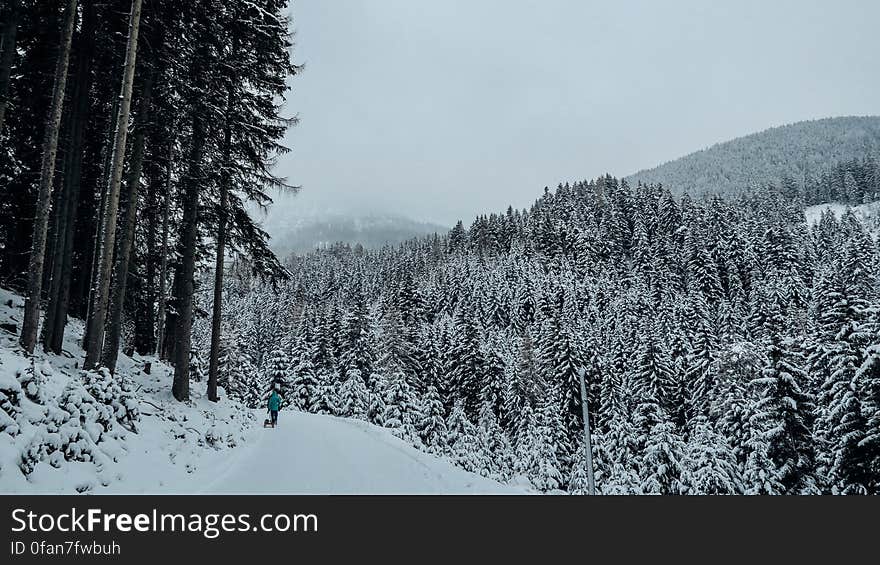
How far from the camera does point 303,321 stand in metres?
53.2

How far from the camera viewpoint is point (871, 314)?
22.2 metres

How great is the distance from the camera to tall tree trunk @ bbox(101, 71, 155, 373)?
489 inches

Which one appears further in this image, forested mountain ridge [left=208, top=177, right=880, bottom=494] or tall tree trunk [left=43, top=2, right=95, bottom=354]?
forested mountain ridge [left=208, top=177, right=880, bottom=494]

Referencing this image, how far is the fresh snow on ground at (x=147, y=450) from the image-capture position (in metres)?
6.84

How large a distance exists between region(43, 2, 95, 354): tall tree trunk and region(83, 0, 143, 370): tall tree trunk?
2334 millimetres

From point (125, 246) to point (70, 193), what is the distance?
10.4 ft

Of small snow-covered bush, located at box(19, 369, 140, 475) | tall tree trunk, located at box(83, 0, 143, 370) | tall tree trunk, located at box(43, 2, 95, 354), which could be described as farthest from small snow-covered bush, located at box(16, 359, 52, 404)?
tall tree trunk, located at box(43, 2, 95, 354)

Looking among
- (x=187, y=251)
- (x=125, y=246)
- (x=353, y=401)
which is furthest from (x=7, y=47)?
(x=353, y=401)

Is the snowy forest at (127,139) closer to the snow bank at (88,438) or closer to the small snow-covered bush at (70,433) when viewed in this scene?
the snow bank at (88,438)

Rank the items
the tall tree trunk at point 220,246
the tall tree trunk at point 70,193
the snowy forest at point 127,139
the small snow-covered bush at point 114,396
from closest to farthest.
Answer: the small snow-covered bush at point 114,396, the snowy forest at point 127,139, the tall tree trunk at point 70,193, the tall tree trunk at point 220,246

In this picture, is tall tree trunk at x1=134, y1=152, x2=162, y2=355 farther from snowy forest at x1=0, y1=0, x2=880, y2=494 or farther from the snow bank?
the snow bank

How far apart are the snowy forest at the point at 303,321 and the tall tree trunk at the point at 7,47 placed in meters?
0.06

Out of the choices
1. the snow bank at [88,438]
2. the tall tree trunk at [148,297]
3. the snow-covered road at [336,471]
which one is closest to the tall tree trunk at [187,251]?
the snow bank at [88,438]
